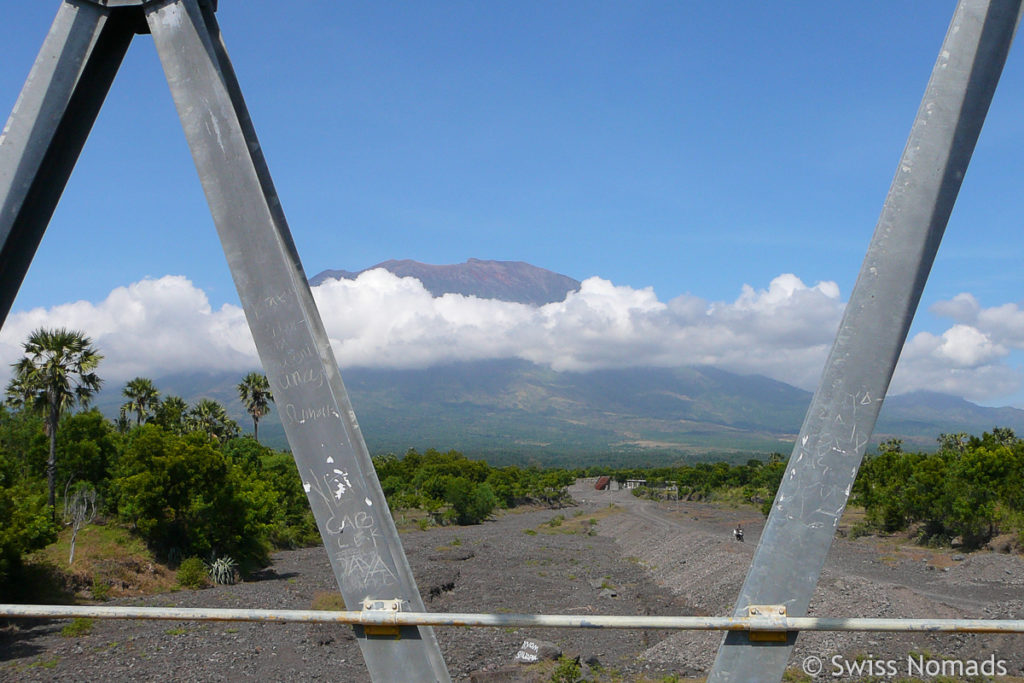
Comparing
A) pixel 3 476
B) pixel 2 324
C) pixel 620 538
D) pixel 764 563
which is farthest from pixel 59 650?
pixel 620 538

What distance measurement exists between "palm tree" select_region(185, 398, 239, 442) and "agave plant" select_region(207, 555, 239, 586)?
2450 cm

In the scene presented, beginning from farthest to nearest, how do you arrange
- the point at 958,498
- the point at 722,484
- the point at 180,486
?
1. the point at 722,484
2. the point at 958,498
3. the point at 180,486

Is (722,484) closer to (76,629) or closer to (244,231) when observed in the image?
(76,629)

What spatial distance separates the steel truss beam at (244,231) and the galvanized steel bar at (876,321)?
100cm

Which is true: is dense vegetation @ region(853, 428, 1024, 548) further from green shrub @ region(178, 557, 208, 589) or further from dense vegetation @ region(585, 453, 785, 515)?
green shrub @ region(178, 557, 208, 589)

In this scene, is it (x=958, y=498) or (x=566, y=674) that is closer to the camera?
(x=566, y=674)

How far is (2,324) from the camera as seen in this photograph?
7.04 ft

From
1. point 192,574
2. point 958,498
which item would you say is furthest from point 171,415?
point 958,498

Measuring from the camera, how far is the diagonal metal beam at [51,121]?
2.08 metres

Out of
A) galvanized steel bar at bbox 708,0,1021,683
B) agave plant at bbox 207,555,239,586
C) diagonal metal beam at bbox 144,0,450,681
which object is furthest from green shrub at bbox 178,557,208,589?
galvanized steel bar at bbox 708,0,1021,683

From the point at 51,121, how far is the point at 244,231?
2.48 ft

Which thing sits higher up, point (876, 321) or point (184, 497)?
point (184, 497)

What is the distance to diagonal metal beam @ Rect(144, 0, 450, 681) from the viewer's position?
6.27ft

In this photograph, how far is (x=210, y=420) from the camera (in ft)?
173
